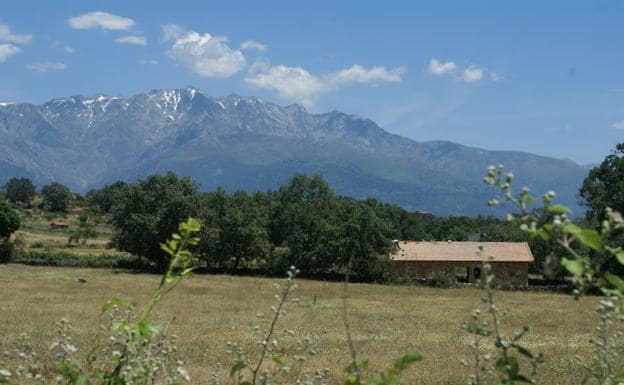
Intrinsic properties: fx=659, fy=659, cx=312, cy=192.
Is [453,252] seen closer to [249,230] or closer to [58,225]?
[249,230]

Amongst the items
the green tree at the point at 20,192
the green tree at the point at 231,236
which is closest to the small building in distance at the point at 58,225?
the green tree at the point at 20,192

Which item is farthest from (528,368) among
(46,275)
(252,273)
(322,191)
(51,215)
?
(51,215)

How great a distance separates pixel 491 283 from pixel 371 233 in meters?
60.2

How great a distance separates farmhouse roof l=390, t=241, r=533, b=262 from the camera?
203 feet

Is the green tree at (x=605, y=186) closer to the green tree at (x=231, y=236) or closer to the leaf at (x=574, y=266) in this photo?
the green tree at (x=231, y=236)

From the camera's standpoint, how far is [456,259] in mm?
62344

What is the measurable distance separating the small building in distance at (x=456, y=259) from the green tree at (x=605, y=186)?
29.7ft

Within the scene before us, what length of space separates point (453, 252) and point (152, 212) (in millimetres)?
30857

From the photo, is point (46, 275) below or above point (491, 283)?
below

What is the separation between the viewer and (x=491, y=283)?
239cm

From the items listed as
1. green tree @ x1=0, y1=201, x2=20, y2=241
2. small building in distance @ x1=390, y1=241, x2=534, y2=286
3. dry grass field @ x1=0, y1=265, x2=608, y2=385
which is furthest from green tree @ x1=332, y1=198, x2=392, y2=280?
green tree @ x1=0, y1=201, x2=20, y2=241

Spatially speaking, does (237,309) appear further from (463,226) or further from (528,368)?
(463,226)

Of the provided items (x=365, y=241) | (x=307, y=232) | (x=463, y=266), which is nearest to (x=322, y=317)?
(x=365, y=241)

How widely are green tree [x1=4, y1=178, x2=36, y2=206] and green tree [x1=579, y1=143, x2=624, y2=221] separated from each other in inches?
4851
